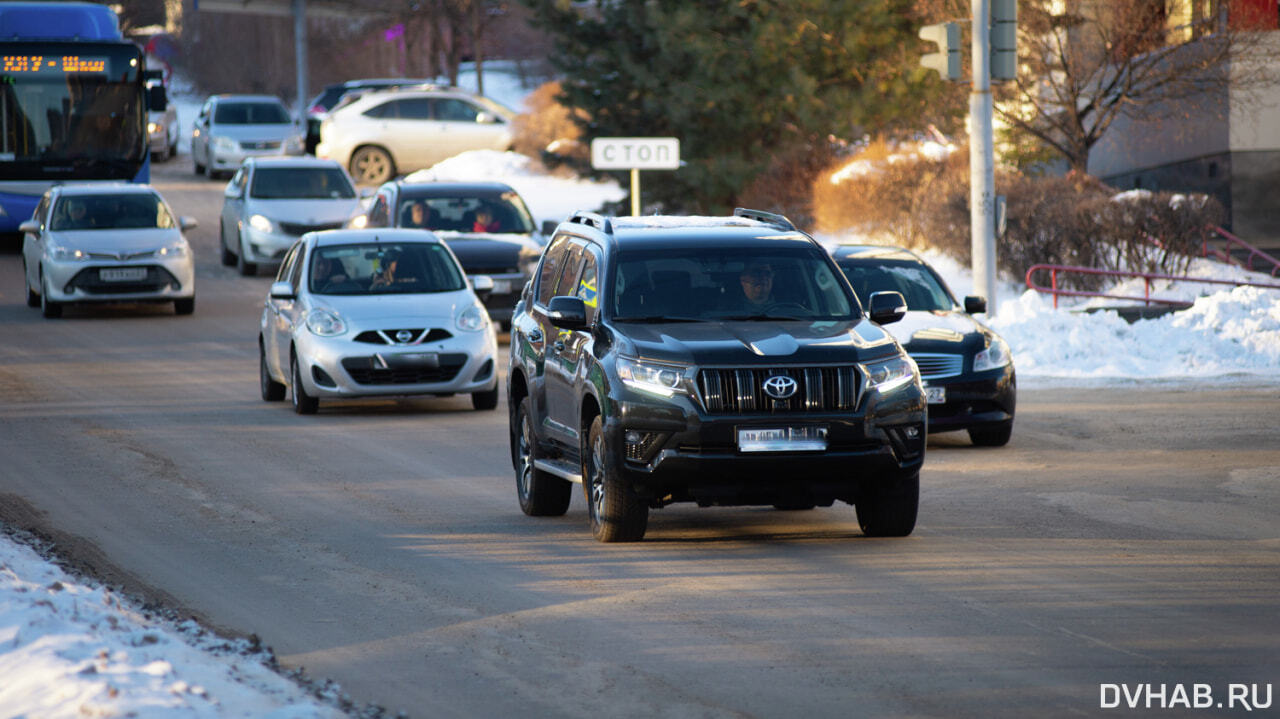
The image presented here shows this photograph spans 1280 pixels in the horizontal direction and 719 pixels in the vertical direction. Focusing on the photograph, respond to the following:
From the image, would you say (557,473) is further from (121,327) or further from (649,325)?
(121,327)

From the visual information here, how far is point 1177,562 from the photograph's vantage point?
957 cm

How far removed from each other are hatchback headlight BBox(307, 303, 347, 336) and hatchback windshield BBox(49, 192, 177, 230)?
33.5 feet

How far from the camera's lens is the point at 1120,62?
3045 centimetres

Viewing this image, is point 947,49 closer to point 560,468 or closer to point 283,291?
point 283,291

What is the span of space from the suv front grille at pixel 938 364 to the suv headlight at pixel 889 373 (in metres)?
4.25

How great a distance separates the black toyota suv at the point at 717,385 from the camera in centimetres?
982

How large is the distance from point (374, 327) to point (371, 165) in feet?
92.5

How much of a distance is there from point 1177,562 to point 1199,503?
2.10m

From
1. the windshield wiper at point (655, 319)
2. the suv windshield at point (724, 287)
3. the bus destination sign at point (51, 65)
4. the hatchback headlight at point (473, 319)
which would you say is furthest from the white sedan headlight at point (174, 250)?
the windshield wiper at point (655, 319)

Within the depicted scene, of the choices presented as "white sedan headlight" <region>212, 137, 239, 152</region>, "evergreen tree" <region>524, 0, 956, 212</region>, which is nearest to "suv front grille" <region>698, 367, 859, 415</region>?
"evergreen tree" <region>524, 0, 956, 212</region>

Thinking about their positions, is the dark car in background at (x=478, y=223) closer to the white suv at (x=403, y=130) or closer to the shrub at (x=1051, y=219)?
the shrub at (x=1051, y=219)

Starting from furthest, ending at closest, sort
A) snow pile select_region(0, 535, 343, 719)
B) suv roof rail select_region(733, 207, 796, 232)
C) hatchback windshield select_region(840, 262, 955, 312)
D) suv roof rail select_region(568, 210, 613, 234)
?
1. hatchback windshield select_region(840, 262, 955, 312)
2. suv roof rail select_region(733, 207, 796, 232)
3. suv roof rail select_region(568, 210, 613, 234)
4. snow pile select_region(0, 535, 343, 719)

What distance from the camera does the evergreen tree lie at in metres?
33.3

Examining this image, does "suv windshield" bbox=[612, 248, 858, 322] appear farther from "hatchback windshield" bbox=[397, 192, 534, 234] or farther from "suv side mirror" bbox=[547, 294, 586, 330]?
"hatchback windshield" bbox=[397, 192, 534, 234]
